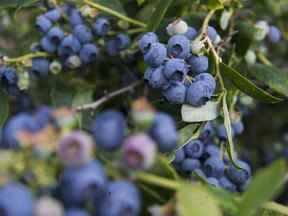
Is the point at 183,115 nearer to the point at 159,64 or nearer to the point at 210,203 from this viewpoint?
the point at 159,64

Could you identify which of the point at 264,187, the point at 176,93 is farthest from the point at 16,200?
the point at 176,93

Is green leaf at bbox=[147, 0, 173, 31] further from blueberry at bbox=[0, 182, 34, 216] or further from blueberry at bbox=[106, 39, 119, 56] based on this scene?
blueberry at bbox=[0, 182, 34, 216]

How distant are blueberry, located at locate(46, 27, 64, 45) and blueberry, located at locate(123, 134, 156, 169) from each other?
2.66ft

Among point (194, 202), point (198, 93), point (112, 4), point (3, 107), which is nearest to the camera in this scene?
point (194, 202)

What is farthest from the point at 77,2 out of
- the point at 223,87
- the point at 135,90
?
the point at 223,87

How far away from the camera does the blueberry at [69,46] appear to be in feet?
4.97

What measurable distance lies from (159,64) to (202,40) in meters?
0.13

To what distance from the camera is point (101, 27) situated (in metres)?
1.53

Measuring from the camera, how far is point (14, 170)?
763 millimetres

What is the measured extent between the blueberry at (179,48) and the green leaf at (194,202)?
1.64ft

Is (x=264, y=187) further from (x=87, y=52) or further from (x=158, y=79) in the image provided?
(x=87, y=52)

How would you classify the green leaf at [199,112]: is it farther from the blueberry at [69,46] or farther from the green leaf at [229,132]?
the blueberry at [69,46]

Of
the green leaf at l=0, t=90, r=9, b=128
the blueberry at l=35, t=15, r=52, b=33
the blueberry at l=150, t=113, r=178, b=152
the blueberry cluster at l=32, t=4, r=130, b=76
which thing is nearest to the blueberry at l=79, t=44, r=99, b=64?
the blueberry cluster at l=32, t=4, r=130, b=76

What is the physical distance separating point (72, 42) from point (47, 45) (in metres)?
0.06
